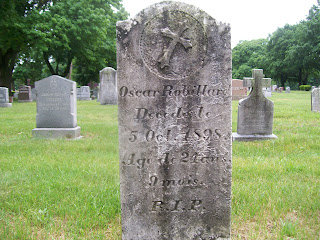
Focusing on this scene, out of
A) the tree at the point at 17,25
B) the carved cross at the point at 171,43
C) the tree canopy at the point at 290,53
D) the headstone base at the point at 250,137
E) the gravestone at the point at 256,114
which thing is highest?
the tree canopy at the point at 290,53

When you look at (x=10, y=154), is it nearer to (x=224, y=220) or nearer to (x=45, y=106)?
(x=45, y=106)

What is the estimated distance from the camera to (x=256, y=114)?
24.6 ft

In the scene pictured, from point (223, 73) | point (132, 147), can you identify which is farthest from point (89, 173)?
point (223, 73)

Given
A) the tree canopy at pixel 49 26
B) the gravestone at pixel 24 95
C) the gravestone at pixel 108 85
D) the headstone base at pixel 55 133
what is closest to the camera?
the headstone base at pixel 55 133

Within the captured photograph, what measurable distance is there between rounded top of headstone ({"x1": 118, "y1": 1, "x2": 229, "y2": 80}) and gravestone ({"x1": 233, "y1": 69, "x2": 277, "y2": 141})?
5080 mm

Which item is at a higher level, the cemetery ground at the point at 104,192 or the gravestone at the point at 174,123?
the gravestone at the point at 174,123

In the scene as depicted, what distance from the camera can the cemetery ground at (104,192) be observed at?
10.2ft

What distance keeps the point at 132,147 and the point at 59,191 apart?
181 centimetres

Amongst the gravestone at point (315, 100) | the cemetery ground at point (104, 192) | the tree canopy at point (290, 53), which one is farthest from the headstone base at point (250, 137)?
the tree canopy at point (290, 53)

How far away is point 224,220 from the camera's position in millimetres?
2848

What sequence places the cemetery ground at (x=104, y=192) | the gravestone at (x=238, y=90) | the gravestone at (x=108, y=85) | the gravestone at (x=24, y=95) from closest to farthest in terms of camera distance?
the cemetery ground at (x=104, y=192), the gravestone at (x=108, y=85), the gravestone at (x=238, y=90), the gravestone at (x=24, y=95)

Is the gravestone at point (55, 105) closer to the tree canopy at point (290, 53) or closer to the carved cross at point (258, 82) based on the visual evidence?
the carved cross at point (258, 82)

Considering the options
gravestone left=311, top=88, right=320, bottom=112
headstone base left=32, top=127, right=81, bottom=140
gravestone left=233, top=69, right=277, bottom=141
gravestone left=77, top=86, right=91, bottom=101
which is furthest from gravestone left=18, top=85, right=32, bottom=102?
gravestone left=233, top=69, right=277, bottom=141

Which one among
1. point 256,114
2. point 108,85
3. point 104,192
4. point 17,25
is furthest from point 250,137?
point 17,25
